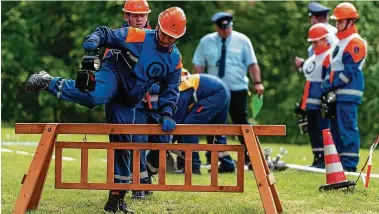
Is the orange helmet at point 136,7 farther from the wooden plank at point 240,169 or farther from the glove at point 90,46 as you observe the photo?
the wooden plank at point 240,169

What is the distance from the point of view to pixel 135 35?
25.9ft

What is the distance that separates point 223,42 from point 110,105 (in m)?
5.08

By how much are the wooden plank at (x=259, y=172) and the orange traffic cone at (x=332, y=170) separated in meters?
2.36

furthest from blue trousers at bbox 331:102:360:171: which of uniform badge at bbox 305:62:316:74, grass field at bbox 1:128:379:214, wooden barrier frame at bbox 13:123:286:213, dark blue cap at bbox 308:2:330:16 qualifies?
wooden barrier frame at bbox 13:123:286:213

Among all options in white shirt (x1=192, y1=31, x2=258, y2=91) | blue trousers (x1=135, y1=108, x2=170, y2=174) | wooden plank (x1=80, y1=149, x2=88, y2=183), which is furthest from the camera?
white shirt (x1=192, y1=31, x2=258, y2=91)

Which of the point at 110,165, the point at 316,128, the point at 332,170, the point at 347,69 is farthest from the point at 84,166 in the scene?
the point at 316,128

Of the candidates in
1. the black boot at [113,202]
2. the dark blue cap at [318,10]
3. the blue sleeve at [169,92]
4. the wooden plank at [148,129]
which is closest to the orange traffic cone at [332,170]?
the blue sleeve at [169,92]

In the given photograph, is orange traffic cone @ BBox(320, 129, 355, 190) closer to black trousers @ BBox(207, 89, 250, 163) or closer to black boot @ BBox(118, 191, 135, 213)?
black boot @ BBox(118, 191, 135, 213)

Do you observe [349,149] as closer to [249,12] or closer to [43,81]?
[43,81]

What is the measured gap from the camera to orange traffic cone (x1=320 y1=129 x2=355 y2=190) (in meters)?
9.68

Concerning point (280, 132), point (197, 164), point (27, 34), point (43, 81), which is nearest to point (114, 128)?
point (43, 81)

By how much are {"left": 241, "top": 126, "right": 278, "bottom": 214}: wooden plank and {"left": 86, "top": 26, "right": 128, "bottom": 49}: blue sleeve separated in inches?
48.2

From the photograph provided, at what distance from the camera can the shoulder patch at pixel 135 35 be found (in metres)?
7.88

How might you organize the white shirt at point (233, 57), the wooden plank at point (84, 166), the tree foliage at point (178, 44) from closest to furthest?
the wooden plank at point (84, 166), the white shirt at point (233, 57), the tree foliage at point (178, 44)
